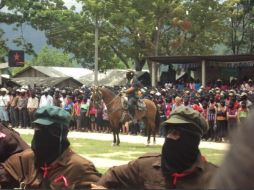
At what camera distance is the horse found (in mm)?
4008

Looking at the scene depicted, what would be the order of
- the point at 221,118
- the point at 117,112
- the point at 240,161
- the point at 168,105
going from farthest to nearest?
the point at 168,105 → the point at 221,118 → the point at 117,112 → the point at 240,161

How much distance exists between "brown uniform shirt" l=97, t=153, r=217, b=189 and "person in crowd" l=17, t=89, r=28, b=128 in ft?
77.3

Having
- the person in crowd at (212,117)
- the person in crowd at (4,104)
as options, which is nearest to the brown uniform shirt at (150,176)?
the person in crowd at (212,117)

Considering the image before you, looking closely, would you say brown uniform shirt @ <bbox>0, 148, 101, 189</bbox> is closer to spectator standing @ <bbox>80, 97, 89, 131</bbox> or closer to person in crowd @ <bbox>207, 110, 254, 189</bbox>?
person in crowd @ <bbox>207, 110, 254, 189</bbox>

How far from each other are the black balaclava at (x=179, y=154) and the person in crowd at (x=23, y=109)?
23.7 metres

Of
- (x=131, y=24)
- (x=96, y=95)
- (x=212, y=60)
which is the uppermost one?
(x=131, y=24)

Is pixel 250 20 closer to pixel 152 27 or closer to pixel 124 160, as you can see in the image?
pixel 152 27

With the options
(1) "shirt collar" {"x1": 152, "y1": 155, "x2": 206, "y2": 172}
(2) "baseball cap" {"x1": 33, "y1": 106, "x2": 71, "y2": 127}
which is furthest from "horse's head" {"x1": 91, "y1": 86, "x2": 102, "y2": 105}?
(1) "shirt collar" {"x1": 152, "y1": 155, "x2": 206, "y2": 172}

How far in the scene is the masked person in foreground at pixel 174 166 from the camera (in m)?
3.14

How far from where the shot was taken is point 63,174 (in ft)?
11.7

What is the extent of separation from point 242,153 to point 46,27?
3603 centimetres

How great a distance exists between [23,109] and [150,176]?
2379 cm

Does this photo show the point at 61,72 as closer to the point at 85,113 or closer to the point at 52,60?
the point at 85,113

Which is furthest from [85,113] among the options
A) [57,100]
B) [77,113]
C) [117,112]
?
[117,112]
